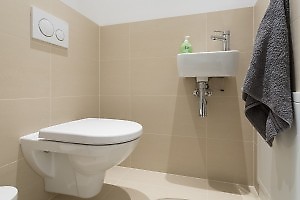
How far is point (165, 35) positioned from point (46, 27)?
2.41ft

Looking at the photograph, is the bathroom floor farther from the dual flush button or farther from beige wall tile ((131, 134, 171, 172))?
the dual flush button

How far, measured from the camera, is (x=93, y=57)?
1477mm

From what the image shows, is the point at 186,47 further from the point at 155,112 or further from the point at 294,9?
the point at 294,9

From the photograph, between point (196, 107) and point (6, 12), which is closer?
point (6, 12)

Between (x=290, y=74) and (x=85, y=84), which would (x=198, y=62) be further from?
(x=85, y=84)

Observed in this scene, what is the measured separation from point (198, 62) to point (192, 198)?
0.76m

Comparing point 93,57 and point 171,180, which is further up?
point 93,57

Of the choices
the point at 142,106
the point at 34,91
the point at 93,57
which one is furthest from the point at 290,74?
the point at 93,57

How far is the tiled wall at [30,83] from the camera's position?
83 cm

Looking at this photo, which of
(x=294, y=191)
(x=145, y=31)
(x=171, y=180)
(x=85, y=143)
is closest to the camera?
(x=294, y=191)

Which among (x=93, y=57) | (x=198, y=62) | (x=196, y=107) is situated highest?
(x=93, y=57)

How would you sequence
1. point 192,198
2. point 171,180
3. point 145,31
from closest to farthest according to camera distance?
point 192,198 < point 171,180 < point 145,31

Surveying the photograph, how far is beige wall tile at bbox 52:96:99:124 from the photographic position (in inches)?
44.0

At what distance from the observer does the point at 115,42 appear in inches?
59.0
